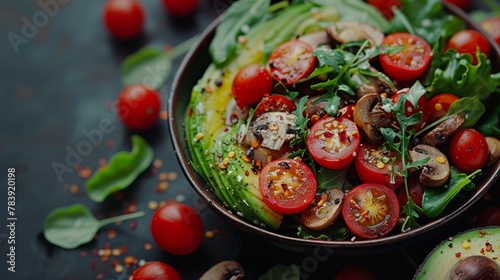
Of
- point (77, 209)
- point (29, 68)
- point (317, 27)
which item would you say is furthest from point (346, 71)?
point (29, 68)

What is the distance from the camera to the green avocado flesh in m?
2.56

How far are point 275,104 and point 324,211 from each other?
0.47 m

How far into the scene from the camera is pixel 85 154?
340 centimetres

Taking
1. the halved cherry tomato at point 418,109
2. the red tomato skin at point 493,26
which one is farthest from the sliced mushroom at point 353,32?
the red tomato skin at point 493,26

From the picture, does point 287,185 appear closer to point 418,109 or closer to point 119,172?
point 418,109

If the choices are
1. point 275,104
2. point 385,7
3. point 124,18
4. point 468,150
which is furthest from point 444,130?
point 124,18

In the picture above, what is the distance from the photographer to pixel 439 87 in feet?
9.14

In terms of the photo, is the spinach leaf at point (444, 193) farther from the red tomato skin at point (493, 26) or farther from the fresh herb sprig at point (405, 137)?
the red tomato skin at point (493, 26)

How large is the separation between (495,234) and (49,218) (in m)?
1.93

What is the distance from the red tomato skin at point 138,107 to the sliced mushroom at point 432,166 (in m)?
1.36

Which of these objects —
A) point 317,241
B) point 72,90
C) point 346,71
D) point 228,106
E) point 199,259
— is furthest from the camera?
point 72,90

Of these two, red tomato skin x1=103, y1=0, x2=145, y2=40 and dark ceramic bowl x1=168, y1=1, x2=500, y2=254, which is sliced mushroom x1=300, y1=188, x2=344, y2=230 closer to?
dark ceramic bowl x1=168, y1=1, x2=500, y2=254

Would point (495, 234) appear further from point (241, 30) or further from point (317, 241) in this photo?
point (241, 30)

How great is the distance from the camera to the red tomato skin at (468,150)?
2.63m
